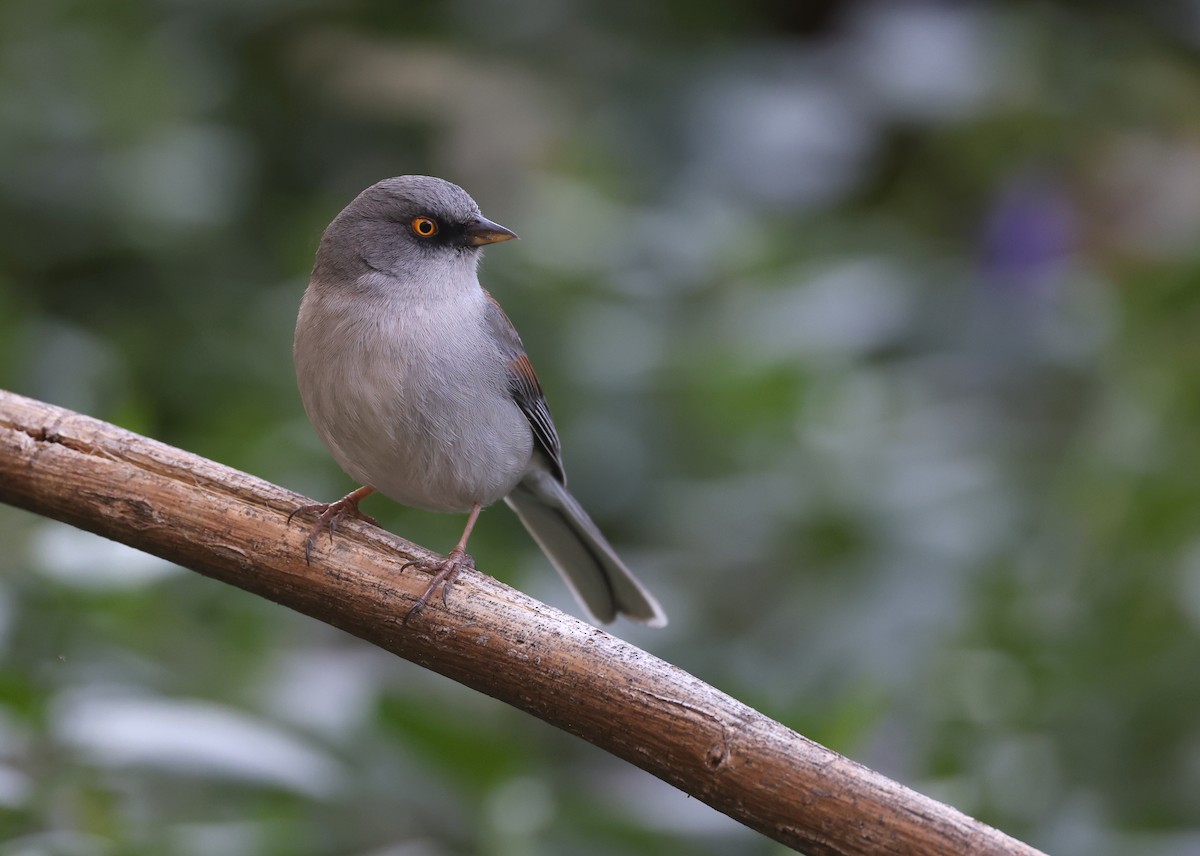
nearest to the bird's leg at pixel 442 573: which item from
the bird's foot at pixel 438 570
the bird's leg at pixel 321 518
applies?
the bird's foot at pixel 438 570

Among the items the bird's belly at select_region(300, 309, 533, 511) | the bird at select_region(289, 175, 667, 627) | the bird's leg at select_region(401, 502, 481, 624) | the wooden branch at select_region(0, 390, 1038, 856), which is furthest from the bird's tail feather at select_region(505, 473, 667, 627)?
the wooden branch at select_region(0, 390, 1038, 856)

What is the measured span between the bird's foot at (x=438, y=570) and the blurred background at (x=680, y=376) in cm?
63

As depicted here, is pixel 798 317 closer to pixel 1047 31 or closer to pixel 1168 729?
pixel 1168 729

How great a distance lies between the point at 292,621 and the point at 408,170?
119 inches

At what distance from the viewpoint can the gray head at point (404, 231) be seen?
3.46 m

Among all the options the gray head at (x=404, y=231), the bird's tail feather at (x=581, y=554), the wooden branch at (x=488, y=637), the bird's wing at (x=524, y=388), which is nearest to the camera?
the wooden branch at (x=488, y=637)

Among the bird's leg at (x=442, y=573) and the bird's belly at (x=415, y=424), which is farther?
the bird's belly at (x=415, y=424)

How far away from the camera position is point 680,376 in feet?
17.1

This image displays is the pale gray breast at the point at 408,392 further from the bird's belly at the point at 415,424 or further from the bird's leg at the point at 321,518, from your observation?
the bird's leg at the point at 321,518

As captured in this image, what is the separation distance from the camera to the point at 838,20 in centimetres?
878

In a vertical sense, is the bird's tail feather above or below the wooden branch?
above

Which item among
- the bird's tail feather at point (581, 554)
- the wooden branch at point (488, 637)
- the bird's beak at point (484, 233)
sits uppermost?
the bird's beak at point (484, 233)

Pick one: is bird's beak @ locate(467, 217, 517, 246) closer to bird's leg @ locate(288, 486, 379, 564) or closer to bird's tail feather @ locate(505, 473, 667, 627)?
bird's tail feather @ locate(505, 473, 667, 627)

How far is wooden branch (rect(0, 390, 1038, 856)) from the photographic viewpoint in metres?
2.37
